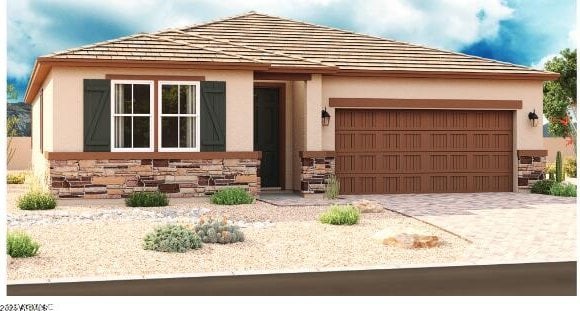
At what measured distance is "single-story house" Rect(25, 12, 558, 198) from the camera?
54.6ft

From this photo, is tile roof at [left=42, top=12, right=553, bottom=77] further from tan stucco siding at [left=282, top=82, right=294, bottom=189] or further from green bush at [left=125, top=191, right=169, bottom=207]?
green bush at [left=125, top=191, right=169, bottom=207]

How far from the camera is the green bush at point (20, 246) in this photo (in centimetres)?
980

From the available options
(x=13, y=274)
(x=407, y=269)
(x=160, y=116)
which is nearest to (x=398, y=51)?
(x=160, y=116)

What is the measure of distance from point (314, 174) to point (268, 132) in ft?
6.49

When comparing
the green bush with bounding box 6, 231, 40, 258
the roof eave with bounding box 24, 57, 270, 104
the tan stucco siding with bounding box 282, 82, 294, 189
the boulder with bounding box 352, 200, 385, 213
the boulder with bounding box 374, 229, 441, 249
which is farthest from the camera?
the tan stucco siding with bounding box 282, 82, 294, 189

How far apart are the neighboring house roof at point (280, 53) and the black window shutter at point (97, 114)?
506mm

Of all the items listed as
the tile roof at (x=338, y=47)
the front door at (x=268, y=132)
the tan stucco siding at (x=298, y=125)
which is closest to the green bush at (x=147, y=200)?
the tan stucco siding at (x=298, y=125)

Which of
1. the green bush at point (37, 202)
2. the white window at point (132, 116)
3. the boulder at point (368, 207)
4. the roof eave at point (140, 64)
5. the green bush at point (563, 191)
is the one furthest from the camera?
the green bush at point (563, 191)

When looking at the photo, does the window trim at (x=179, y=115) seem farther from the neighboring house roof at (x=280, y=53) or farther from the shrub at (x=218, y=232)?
the shrub at (x=218, y=232)

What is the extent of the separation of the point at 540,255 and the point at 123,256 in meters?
5.44

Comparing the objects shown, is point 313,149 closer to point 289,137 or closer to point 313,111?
point 313,111

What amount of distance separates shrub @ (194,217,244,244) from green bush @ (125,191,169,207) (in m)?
4.91

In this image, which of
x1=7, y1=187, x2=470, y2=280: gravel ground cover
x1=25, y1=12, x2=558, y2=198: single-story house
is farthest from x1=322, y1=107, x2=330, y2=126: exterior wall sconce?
x1=7, y1=187, x2=470, y2=280: gravel ground cover

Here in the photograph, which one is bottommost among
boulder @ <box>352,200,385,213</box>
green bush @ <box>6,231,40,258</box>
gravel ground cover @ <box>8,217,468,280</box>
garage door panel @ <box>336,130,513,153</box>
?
gravel ground cover @ <box>8,217,468,280</box>
